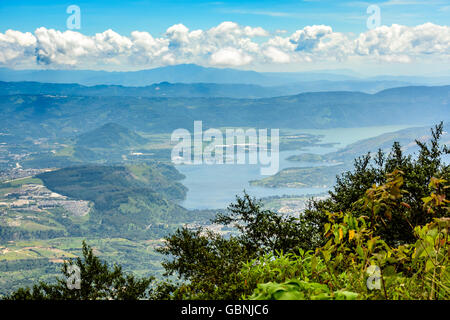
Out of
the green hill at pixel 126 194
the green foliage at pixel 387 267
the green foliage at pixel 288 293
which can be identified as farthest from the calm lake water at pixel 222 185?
the green foliage at pixel 288 293

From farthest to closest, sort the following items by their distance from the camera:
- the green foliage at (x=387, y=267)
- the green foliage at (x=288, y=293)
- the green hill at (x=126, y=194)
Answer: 1. the green hill at (x=126, y=194)
2. the green foliage at (x=387, y=267)
3. the green foliage at (x=288, y=293)

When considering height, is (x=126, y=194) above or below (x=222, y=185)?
below

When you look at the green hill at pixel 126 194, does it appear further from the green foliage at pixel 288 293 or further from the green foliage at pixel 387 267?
the green foliage at pixel 288 293

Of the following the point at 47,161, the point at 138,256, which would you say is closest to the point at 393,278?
the point at 138,256

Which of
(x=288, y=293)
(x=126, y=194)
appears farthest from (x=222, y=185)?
(x=288, y=293)

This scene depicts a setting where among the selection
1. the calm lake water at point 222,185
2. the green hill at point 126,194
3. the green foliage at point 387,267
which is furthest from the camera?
Result: the calm lake water at point 222,185

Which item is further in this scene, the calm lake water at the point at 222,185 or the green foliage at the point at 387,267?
the calm lake water at the point at 222,185
